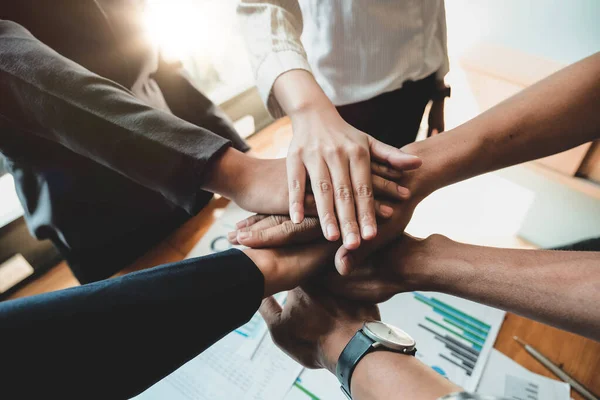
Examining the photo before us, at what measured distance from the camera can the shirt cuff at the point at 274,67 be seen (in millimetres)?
675

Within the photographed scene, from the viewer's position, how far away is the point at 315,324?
57 centimetres

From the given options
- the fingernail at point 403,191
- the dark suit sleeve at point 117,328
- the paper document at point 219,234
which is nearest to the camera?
the dark suit sleeve at point 117,328

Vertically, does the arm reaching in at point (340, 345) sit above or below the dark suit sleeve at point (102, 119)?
below

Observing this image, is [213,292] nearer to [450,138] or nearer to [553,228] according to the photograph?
[450,138]

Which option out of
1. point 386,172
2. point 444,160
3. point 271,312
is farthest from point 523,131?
point 271,312

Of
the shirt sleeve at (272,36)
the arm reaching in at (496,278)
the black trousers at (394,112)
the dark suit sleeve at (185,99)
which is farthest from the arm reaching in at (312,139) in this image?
the dark suit sleeve at (185,99)

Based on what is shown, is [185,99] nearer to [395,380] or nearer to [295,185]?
[295,185]

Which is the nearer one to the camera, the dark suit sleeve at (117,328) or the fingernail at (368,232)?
the dark suit sleeve at (117,328)

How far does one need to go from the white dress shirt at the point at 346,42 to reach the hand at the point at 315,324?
436 millimetres

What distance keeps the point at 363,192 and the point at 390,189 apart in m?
0.06

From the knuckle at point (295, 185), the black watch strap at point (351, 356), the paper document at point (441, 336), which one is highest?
the knuckle at point (295, 185)

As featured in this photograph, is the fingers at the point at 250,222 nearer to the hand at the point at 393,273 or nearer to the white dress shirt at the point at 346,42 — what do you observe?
the hand at the point at 393,273

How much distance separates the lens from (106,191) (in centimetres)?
82

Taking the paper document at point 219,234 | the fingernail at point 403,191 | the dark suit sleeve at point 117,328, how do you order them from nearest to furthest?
the dark suit sleeve at point 117,328, the fingernail at point 403,191, the paper document at point 219,234
